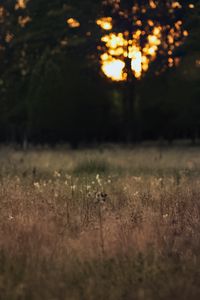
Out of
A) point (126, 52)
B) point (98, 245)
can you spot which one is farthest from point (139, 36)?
point (98, 245)

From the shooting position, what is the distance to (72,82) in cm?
3188

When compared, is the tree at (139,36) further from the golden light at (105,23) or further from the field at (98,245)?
the field at (98,245)

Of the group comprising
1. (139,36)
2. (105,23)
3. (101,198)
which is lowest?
(101,198)

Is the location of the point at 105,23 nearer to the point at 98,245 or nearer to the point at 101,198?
the point at 101,198

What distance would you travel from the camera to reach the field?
14.8 ft

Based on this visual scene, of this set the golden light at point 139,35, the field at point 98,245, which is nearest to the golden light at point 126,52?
the golden light at point 139,35

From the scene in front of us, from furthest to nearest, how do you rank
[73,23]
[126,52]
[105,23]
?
[126,52] → [73,23] → [105,23]

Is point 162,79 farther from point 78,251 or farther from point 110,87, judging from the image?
point 78,251

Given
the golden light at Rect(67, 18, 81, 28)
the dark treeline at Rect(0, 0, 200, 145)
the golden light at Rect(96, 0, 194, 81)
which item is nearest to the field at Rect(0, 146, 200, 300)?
the golden light at Rect(96, 0, 194, 81)

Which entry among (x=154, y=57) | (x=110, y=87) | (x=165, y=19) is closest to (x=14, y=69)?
(x=110, y=87)

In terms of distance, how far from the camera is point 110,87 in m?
35.2

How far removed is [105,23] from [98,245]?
24700mm

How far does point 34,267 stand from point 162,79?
3090 cm

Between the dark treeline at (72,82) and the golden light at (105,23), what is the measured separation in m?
0.46
